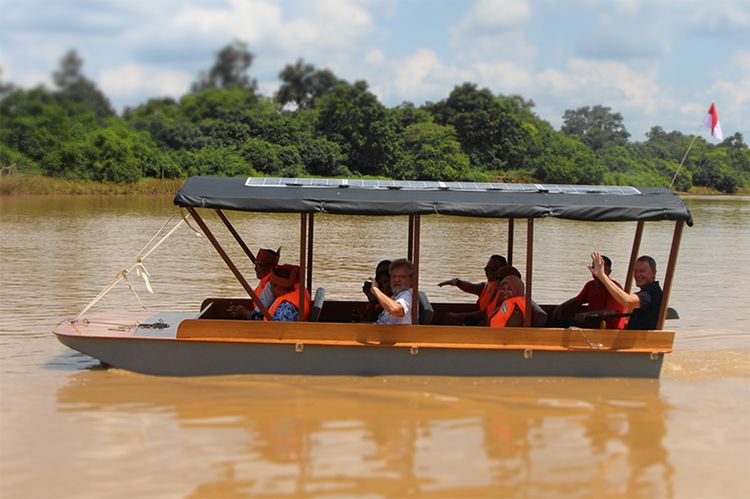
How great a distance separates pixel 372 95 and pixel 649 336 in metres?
45.2

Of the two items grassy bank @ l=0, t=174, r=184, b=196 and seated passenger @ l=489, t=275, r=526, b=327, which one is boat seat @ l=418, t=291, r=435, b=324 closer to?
seated passenger @ l=489, t=275, r=526, b=327

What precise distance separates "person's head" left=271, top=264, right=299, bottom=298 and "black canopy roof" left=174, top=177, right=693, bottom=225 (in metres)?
0.71

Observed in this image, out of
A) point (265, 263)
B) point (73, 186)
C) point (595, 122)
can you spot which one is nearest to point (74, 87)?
point (73, 186)

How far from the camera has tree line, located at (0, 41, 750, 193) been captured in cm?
3869

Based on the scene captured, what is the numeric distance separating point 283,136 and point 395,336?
40947 mm

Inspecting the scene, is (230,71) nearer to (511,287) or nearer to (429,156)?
(429,156)

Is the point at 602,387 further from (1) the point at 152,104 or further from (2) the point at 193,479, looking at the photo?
(1) the point at 152,104

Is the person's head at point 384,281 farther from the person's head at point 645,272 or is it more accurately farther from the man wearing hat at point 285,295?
the person's head at point 645,272

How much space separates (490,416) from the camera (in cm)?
768

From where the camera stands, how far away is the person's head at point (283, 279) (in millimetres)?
8547

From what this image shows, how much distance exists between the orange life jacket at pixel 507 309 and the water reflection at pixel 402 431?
1.76 feet

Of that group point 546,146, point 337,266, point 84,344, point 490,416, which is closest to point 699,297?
point 337,266

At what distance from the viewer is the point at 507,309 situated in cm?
835

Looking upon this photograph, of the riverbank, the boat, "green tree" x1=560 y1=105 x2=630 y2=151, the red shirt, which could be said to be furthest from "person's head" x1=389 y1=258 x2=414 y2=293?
"green tree" x1=560 y1=105 x2=630 y2=151
